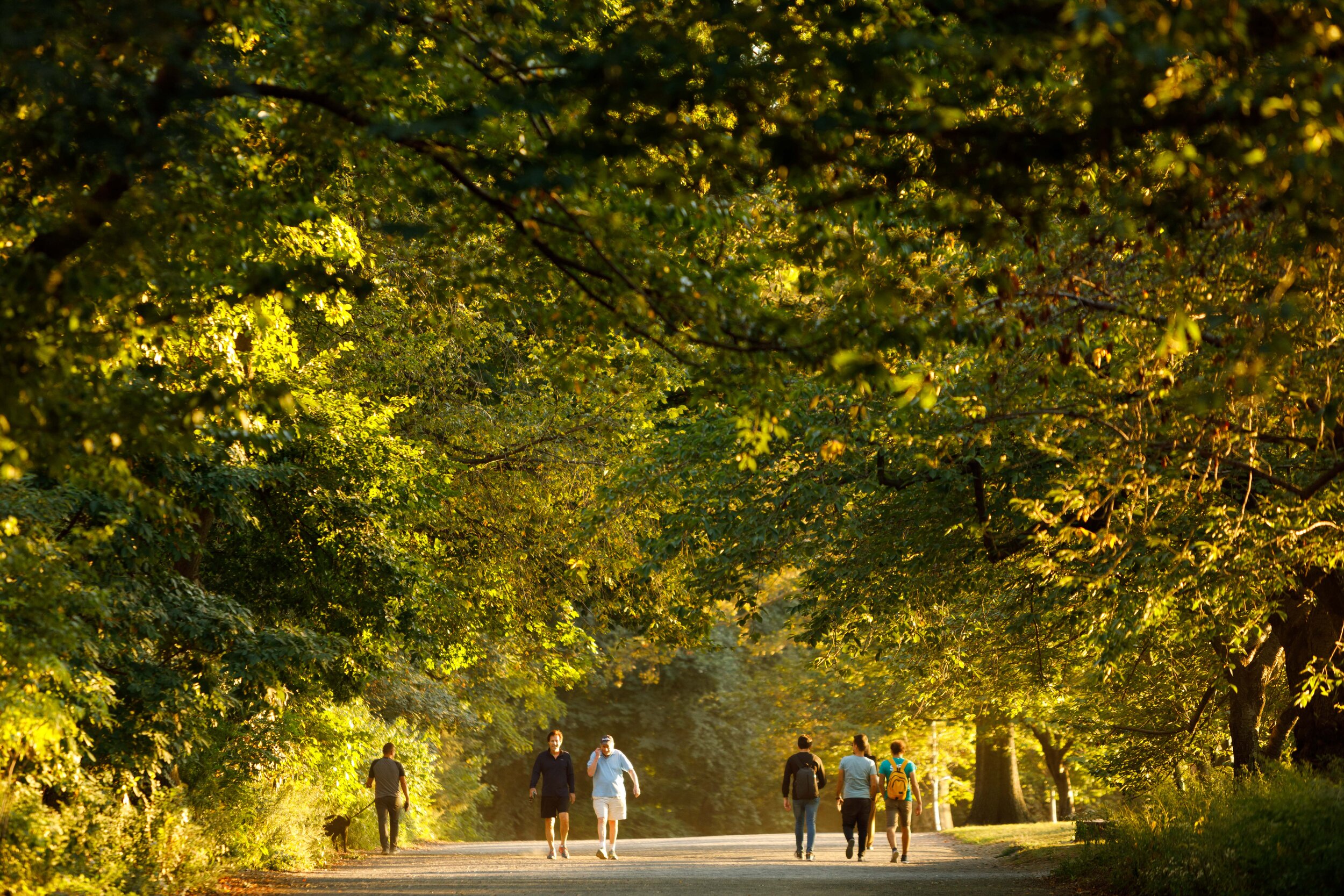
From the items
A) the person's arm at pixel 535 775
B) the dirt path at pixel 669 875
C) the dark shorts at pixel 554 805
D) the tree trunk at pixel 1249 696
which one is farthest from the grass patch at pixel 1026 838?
the person's arm at pixel 535 775

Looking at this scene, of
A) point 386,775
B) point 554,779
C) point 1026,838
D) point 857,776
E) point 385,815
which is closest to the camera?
point 857,776

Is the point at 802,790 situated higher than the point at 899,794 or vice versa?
the point at 802,790

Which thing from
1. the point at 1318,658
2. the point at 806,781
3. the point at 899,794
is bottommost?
the point at 899,794

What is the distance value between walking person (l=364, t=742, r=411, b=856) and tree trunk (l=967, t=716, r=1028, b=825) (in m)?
16.7

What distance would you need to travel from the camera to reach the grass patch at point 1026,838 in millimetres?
19469

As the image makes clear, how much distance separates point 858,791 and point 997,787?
17.2m

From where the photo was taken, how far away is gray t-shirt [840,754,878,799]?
1914cm

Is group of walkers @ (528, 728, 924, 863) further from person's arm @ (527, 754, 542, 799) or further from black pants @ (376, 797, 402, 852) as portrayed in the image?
black pants @ (376, 797, 402, 852)

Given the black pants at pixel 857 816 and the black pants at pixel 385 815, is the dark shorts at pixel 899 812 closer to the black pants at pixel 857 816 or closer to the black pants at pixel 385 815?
the black pants at pixel 857 816

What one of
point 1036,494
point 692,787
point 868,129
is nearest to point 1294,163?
point 868,129

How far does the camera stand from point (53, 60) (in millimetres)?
5891

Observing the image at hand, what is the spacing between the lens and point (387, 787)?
22.0m

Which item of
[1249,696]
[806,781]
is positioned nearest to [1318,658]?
[1249,696]

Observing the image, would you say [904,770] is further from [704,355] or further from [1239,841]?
[704,355]
